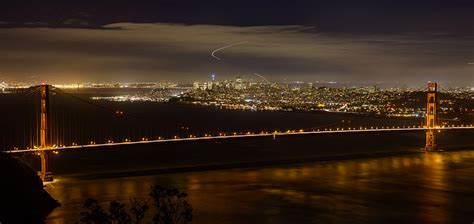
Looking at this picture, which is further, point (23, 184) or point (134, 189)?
point (134, 189)

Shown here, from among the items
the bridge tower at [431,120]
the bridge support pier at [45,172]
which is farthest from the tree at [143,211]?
the bridge tower at [431,120]

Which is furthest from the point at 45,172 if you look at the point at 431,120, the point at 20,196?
the point at 431,120

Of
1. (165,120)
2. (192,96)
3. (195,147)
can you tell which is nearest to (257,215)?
(195,147)

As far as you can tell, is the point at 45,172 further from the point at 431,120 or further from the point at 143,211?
the point at 431,120

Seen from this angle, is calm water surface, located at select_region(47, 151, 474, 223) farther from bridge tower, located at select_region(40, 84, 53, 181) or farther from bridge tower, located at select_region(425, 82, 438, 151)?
bridge tower, located at select_region(425, 82, 438, 151)

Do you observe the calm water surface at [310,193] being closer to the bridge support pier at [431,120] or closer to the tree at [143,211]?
the bridge support pier at [431,120]

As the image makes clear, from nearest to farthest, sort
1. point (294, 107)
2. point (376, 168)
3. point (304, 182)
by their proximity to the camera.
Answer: point (304, 182), point (376, 168), point (294, 107)

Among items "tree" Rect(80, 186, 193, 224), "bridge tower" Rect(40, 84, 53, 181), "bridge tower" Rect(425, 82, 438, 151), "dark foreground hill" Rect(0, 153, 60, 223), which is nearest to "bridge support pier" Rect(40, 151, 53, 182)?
"bridge tower" Rect(40, 84, 53, 181)

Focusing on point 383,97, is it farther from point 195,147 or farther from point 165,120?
point 195,147
